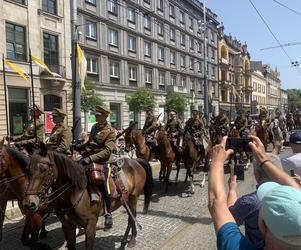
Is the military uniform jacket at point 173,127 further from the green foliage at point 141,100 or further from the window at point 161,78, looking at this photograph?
the window at point 161,78

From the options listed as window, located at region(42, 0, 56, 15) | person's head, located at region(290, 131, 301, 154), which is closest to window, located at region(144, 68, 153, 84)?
window, located at region(42, 0, 56, 15)

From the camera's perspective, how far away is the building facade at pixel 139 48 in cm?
3125

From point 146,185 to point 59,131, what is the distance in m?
2.06

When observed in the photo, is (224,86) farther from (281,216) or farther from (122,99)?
(281,216)

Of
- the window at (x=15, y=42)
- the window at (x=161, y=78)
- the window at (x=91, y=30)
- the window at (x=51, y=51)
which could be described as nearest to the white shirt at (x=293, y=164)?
the window at (x=15, y=42)

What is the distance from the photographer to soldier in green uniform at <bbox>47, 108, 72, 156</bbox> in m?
6.81

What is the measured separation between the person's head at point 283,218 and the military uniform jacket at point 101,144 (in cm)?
432

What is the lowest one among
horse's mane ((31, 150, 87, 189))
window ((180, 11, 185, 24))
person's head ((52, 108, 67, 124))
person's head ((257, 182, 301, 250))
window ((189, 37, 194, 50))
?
horse's mane ((31, 150, 87, 189))

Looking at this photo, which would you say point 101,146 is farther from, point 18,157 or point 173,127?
point 173,127

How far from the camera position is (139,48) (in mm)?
37250

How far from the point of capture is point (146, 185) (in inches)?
289

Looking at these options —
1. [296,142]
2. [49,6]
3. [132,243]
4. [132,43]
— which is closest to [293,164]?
[296,142]

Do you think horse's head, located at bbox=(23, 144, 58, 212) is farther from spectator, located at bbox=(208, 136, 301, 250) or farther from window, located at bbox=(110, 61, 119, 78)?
window, located at bbox=(110, 61, 119, 78)

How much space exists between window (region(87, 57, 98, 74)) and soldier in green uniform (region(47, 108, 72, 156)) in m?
23.4
